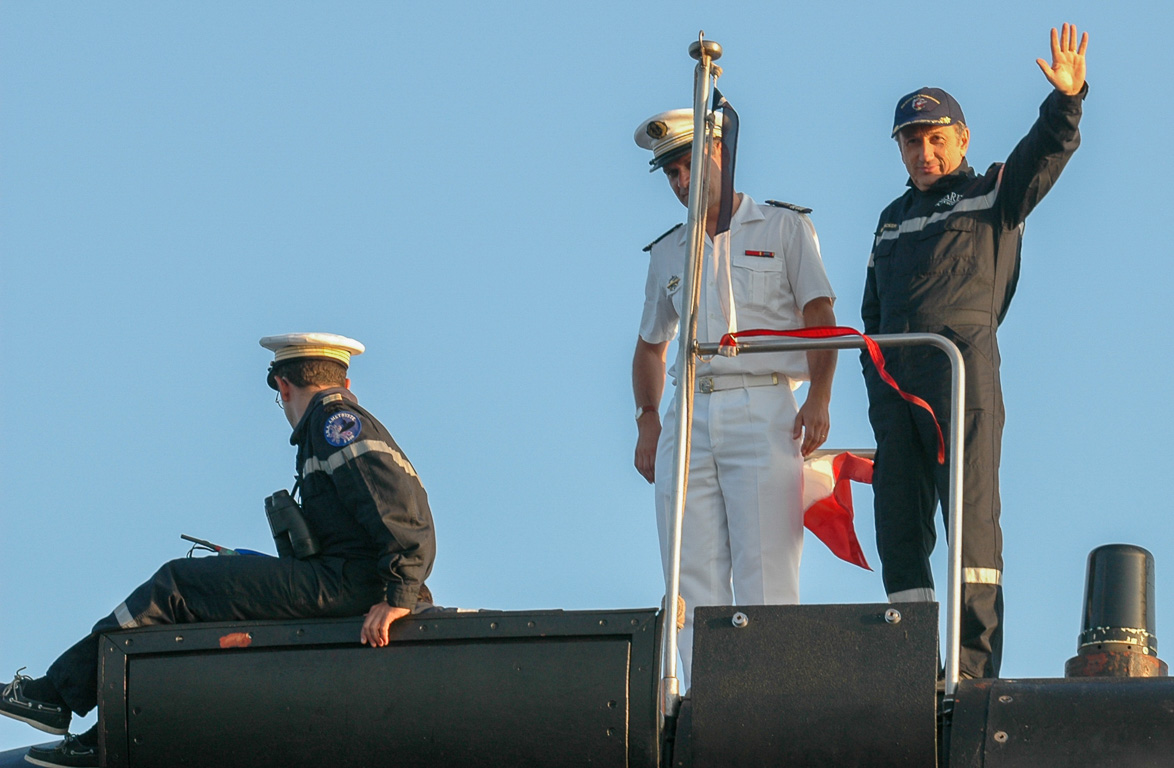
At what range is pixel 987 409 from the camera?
5.12m

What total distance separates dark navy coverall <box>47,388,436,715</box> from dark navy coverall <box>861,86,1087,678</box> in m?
1.49

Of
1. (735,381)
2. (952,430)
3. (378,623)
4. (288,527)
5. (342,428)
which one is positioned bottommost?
(378,623)

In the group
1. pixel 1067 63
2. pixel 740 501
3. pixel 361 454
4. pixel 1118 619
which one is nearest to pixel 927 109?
pixel 1067 63

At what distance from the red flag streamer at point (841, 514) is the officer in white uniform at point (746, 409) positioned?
2.5 inches

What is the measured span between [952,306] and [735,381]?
856mm

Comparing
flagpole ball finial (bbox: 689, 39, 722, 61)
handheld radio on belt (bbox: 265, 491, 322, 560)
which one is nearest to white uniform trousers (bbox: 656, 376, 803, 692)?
handheld radio on belt (bbox: 265, 491, 322, 560)

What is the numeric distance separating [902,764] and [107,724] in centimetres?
223

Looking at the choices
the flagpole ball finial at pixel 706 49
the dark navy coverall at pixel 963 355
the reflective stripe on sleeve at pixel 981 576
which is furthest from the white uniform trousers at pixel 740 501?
the flagpole ball finial at pixel 706 49

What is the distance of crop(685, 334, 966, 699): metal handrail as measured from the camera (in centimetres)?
399

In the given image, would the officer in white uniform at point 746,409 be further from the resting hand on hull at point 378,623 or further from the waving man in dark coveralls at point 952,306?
the resting hand on hull at point 378,623

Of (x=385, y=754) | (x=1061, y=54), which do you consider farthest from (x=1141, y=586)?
(x=385, y=754)

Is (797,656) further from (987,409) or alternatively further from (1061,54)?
(1061,54)

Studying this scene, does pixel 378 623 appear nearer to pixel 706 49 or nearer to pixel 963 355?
pixel 706 49

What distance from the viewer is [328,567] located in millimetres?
4953
